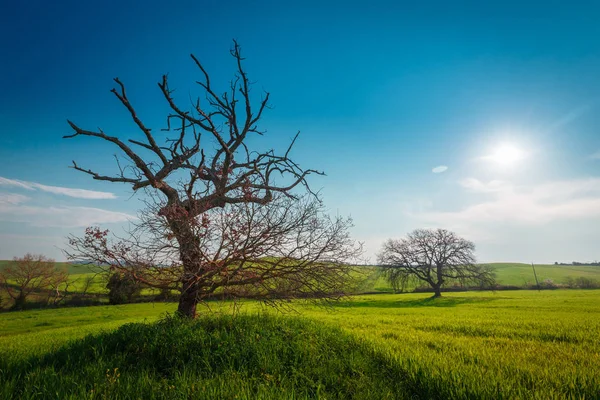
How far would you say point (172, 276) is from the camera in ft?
22.1

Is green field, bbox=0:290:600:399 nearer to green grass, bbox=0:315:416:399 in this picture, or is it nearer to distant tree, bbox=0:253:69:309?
green grass, bbox=0:315:416:399

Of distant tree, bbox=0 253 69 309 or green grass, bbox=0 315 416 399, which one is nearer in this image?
green grass, bbox=0 315 416 399

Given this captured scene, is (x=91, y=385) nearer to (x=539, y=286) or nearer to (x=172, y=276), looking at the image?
(x=172, y=276)

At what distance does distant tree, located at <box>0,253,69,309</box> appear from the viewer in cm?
3981

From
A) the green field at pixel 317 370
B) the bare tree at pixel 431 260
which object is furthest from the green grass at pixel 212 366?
the bare tree at pixel 431 260

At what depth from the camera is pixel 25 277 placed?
4019 cm

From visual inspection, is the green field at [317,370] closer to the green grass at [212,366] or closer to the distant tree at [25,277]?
the green grass at [212,366]

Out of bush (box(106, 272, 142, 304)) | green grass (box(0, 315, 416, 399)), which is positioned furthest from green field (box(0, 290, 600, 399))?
bush (box(106, 272, 142, 304))

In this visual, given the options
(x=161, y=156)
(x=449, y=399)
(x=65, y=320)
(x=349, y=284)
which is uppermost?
(x=161, y=156)

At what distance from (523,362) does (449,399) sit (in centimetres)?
279

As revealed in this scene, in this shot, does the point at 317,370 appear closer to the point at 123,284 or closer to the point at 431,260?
the point at 123,284

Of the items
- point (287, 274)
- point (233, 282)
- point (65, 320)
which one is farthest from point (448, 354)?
point (65, 320)

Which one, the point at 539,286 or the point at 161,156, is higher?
the point at 161,156

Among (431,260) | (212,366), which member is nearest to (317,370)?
(212,366)
